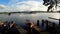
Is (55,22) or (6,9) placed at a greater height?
(6,9)

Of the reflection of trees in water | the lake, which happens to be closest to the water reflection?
the lake

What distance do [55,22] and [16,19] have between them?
704mm

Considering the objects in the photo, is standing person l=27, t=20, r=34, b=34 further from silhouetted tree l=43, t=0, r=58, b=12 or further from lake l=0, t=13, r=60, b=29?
silhouetted tree l=43, t=0, r=58, b=12

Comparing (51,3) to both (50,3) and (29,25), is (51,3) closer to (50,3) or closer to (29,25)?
(50,3)

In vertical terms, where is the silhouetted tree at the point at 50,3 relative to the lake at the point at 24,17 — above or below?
above

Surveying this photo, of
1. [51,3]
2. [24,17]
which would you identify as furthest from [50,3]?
[24,17]

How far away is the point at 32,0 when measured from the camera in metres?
2.37

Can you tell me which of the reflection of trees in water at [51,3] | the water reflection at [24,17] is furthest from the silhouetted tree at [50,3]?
the water reflection at [24,17]

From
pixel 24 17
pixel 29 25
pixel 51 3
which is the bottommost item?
pixel 29 25

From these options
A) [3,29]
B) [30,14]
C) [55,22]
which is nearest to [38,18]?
[30,14]

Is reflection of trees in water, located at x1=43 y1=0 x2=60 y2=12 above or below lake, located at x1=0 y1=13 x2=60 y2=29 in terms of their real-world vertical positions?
above

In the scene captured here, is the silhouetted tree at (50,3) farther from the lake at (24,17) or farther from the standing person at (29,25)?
the standing person at (29,25)

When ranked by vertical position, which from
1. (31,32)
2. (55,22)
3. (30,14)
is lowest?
(31,32)

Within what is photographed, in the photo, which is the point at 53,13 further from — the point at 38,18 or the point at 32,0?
the point at 32,0
